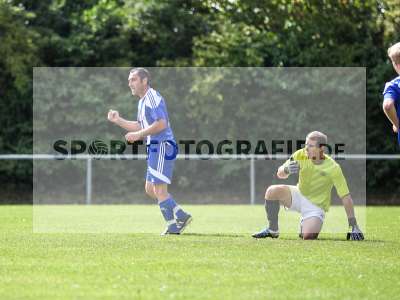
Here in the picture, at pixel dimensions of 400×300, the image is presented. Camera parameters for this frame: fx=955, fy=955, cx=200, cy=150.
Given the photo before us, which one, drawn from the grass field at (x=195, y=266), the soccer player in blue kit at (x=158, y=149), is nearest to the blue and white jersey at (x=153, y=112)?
the soccer player in blue kit at (x=158, y=149)

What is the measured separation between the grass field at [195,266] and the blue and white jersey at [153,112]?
128 centimetres

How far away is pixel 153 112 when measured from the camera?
12.2m

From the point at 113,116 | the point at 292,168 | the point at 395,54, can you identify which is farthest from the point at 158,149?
the point at 395,54

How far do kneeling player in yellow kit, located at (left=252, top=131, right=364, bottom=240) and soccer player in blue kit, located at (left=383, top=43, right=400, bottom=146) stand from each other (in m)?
1.80

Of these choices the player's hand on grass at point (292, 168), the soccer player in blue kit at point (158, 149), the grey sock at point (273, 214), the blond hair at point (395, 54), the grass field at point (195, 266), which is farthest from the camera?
the soccer player in blue kit at point (158, 149)

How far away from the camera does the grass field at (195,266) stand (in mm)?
7172

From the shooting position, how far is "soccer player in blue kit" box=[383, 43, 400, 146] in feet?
31.9

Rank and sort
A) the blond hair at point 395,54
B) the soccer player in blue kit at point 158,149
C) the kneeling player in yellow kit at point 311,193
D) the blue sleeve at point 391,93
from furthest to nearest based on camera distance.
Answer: the soccer player in blue kit at point 158,149 → the kneeling player in yellow kit at point 311,193 → the blue sleeve at point 391,93 → the blond hair at point 395,54

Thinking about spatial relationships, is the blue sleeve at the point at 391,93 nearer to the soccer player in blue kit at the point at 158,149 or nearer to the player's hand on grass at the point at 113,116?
the soccer player in blue kit at the point at 158,149

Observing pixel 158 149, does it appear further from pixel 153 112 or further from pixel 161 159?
pixel 153 112

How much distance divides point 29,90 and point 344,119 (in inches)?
335

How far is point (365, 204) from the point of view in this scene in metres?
24.0

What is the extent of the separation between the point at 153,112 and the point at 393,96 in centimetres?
347

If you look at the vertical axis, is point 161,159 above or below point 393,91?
below
